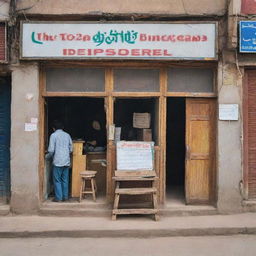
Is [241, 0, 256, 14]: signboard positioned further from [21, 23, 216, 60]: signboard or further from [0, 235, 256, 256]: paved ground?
[0, 235, 256, 256]: paved ground

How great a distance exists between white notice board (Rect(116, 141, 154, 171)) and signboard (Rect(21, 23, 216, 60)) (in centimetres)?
174

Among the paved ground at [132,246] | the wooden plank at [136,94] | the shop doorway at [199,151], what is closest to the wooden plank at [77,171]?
the wooden plank at [136,94]

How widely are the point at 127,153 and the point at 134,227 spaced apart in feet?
5.23

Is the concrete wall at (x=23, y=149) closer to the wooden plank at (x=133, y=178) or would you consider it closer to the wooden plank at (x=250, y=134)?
the wooden plank at (x=133, y=178)

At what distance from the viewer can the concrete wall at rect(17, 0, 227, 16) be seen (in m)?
8.35

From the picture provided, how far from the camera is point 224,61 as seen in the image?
8.46 m

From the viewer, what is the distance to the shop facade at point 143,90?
27.4 feet

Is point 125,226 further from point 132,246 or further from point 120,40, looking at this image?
point 120,40

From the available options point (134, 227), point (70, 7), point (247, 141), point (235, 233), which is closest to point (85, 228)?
point (134, 227)

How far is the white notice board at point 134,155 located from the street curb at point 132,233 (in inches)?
57.5

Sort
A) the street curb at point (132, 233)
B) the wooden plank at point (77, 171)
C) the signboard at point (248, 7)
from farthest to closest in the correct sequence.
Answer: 1. the wooden plank at point (77, 171)
2. the signboard at point (248, 7)
3. the street curb at point (132, 233)

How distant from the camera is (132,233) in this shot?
749cm

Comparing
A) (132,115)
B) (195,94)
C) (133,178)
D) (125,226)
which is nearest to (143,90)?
(132,115)

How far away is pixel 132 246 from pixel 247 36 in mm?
4512
